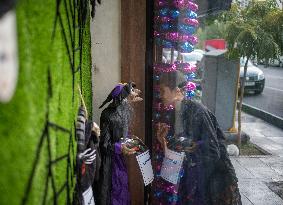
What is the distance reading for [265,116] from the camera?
1129 cm

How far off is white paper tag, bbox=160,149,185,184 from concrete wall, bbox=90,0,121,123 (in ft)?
3.38

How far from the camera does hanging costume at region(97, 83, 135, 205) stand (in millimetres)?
3551

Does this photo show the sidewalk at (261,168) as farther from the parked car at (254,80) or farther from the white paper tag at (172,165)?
the parked car at (254,80)

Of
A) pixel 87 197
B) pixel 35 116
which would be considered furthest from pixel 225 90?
pixel 35 116

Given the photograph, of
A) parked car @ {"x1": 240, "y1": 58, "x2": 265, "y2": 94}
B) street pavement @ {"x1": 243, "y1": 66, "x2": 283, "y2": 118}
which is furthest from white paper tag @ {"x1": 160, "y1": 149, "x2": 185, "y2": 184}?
parked car @ {"x1": 240, "y1": 58, "x2": 265, "y2": 94}

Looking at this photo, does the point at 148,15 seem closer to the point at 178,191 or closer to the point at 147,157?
the point at 147,157

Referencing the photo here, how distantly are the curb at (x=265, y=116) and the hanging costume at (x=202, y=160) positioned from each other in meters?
6.89

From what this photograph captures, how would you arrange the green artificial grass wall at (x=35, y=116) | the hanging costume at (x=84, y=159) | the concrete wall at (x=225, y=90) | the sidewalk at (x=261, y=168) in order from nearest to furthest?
the green artificial grass wall at (x=35, y=116) < the hanging costume at (x=84, y=159) < the sidewalk at (x=261, y=168) < the concrete wall at (x=225, y=90)

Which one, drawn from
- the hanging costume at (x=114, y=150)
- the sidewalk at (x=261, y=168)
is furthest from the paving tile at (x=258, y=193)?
the hanging costume at (x=114, y=150)

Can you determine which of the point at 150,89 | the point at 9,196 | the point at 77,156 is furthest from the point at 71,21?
the point at 150,89

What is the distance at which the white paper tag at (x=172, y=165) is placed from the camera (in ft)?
13.0

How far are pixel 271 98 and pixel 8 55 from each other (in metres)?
14.7

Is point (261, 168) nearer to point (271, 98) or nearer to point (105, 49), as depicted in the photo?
point (105, 49)

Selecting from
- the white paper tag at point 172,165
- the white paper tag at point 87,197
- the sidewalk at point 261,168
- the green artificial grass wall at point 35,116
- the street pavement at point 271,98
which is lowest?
the sidewalk at point 261,168
